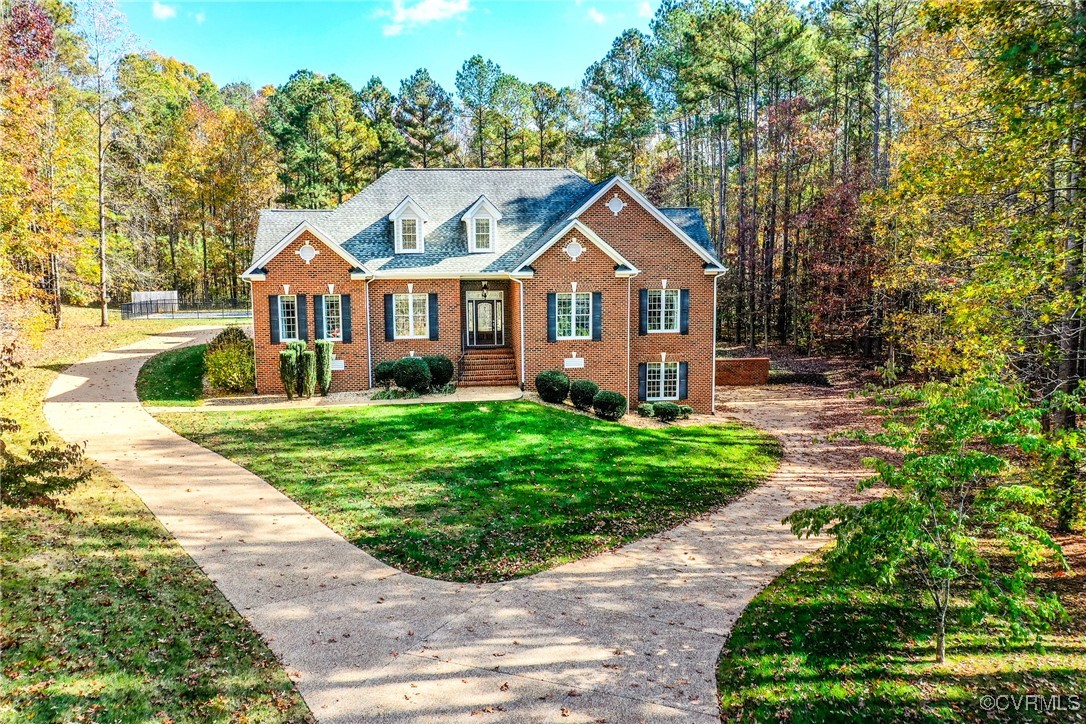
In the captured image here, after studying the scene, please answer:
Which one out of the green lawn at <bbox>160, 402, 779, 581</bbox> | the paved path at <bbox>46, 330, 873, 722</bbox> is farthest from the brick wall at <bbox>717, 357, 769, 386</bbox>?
the paved path at <bbox>46, 330, 873, 722</bbox>

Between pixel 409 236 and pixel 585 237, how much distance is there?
21.3ft

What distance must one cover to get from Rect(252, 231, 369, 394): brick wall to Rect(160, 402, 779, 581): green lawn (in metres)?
3.38

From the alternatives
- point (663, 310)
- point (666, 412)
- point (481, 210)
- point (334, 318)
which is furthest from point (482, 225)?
point (666, 412)

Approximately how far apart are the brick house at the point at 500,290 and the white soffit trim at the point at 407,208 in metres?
0.07

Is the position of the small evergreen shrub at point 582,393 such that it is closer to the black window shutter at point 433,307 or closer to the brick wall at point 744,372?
the black window shutter at point 433,307

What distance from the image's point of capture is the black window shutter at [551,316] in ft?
67.5

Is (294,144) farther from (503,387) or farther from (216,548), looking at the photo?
(216,548)

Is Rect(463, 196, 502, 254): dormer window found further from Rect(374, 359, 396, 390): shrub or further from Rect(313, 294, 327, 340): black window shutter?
Rect(313, 294, 327, 340): black window shutter

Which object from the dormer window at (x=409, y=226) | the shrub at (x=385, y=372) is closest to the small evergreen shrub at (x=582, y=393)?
the shrub at (x=385, y=372)

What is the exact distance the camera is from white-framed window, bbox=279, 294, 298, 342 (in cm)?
2042

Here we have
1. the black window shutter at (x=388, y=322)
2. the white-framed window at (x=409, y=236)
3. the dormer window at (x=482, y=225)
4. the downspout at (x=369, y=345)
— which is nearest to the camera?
the downspout at (x=369, y=345)

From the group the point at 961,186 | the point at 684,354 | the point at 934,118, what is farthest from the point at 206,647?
the point at 934,118

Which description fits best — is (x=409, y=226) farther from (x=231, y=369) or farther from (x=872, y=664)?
(x=872, y=664)

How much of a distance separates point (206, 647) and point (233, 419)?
37.2 feet
